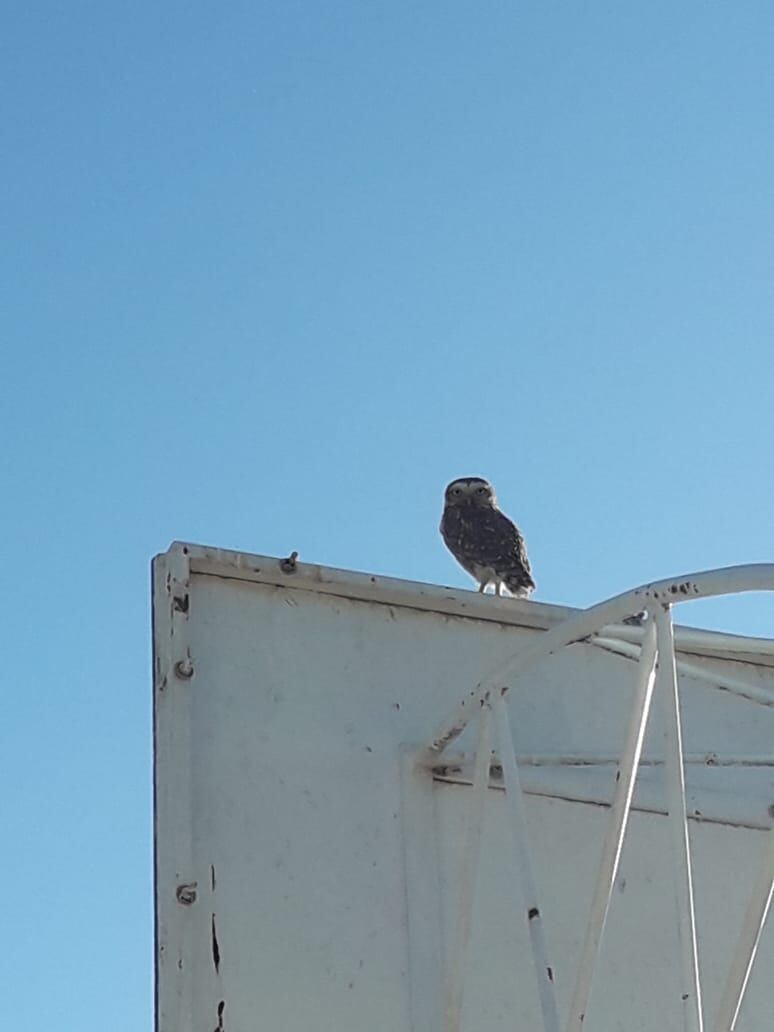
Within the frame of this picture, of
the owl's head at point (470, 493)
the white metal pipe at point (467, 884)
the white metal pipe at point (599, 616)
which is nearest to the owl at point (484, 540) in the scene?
the owl's head at point (470, 493)

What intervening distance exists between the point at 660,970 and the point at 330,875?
1.23 metres

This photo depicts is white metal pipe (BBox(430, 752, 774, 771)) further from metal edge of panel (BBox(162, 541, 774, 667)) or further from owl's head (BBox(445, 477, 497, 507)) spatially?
owl's head (BBox(445, 477, 497, 507))

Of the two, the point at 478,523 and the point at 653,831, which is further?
the point at 478,523

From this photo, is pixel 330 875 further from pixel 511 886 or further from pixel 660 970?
pixel 660 970

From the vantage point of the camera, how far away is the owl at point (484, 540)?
10023 mm

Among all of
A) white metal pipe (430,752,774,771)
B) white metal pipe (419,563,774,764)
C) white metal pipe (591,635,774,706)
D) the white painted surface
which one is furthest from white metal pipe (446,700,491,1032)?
white metal pipe (591,635,774,706)

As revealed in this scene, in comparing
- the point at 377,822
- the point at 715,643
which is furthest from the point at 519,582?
the point at 377,822

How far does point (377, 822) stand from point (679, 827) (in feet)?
4.61

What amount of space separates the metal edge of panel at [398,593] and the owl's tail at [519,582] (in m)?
2.29

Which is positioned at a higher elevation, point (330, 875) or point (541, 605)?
Answer: point (541, 605)

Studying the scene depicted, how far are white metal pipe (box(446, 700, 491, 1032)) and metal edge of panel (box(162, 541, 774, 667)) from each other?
0.76m

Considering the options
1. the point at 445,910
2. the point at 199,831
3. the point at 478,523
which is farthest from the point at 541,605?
the point at 478,523

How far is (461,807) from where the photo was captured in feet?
22.0

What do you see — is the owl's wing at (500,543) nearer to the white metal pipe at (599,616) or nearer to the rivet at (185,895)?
the white metal pipe at (599,616)
